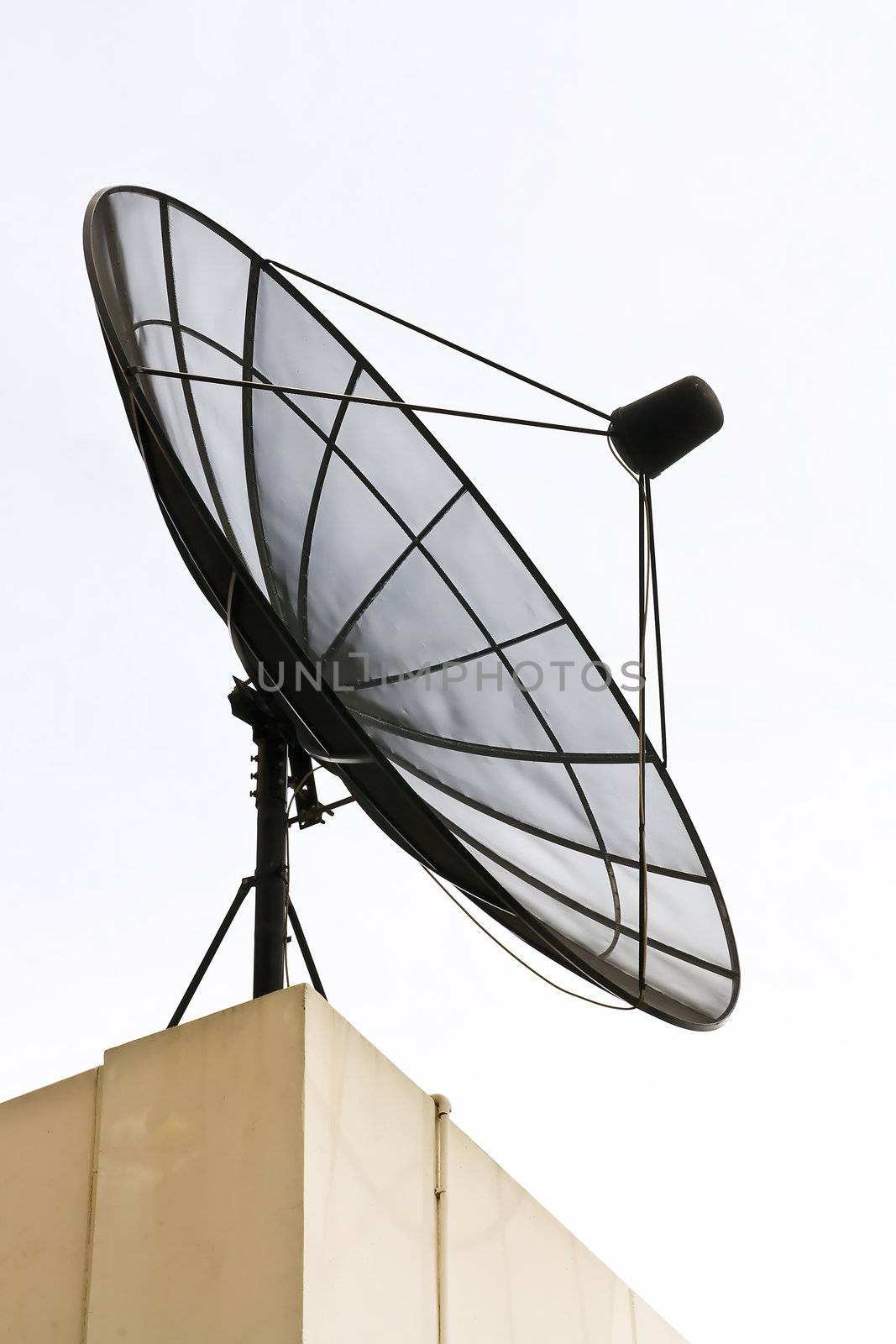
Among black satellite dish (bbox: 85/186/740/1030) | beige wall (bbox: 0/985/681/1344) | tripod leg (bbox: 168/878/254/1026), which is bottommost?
beige wall (bbox: 0/985/681/1344)

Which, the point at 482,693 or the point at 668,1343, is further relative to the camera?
the point at 668,1343

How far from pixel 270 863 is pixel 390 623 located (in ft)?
3.40

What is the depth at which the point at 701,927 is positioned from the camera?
6914 millimetres

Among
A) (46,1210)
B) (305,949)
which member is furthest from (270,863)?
(46,1210)

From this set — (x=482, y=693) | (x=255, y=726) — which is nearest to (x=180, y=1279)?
(x=255, y=726)

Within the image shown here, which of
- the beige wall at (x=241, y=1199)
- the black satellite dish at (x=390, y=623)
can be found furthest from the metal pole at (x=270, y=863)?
the beige wall at (x=241, y=1199)

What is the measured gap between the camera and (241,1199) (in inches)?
184

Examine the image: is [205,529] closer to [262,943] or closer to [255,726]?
[255,726]

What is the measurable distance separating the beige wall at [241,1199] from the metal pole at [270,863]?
0.72 metres

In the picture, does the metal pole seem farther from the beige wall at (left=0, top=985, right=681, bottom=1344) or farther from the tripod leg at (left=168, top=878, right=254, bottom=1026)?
the beige wall at (left=0, top=985, right=681, bottom=1344)

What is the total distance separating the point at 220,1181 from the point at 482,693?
245 cm

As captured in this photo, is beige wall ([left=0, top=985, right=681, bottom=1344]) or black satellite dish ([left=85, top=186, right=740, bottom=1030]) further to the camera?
black satellite dish ([left=85, top=186, right=740, bottom=1030])

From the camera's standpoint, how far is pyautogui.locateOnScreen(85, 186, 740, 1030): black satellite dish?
5.25m

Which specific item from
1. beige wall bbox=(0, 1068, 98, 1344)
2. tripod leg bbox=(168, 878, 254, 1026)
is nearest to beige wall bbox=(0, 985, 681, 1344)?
beige wall bbox=(0, 1068, 98, 1344)
